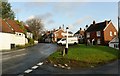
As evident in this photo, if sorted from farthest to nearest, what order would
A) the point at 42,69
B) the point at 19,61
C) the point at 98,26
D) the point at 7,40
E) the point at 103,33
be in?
the point at 98,26 < the point at 103,33 < the point at 7,40 < the point at 19,61 < the point at 42,69

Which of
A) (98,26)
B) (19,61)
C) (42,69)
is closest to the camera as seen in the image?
(42,69)

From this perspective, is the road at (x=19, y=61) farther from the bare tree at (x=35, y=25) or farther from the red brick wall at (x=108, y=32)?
the bare tree at (x=35, y=25)

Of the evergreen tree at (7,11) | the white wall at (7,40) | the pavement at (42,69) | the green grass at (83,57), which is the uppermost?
the evergreen tree at (7,11)

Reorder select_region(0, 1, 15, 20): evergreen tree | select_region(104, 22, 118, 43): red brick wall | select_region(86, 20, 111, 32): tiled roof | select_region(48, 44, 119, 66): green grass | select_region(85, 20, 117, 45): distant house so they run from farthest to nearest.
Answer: select_region(0, 1, 15, 20): evergreen tree, select_region(86, 20, 111, 32): tiled roof, select_region(104, 22, 118, 43): red brick wall, select_region(85, 20, 117, 45): distant house, select_region(48, 44, 119, 66): green grass

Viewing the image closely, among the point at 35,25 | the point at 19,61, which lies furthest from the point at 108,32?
the point at 19,61

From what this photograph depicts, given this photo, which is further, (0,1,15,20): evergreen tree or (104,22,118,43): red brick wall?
(0,1,15,20): evergreen tree

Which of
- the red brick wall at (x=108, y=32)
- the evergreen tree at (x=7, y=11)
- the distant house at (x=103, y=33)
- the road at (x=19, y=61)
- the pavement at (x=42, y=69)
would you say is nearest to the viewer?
the pavement at (x=42, y=69)

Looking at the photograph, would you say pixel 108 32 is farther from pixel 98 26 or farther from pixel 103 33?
pixel 98 26

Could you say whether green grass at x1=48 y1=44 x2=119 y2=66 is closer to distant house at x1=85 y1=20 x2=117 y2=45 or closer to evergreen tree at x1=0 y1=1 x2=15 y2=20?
distant house at x1=85 y1=20 x2=117 y2=45

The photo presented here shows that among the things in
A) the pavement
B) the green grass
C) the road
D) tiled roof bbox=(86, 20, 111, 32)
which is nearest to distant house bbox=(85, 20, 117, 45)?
tiled roof bbox=(86, 20, 111, 32)

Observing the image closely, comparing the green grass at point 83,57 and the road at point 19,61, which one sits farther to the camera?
the green grass at point 83,57

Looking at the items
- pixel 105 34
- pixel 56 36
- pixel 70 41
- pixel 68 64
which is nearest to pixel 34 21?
pixel 56 36

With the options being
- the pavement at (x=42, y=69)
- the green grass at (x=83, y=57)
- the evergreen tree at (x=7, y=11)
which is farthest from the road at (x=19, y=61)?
the evergreen tree at (x=7, y=11)

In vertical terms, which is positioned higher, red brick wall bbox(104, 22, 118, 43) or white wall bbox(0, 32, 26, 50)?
red brick wall bbox(104, 22, 118, 43)
